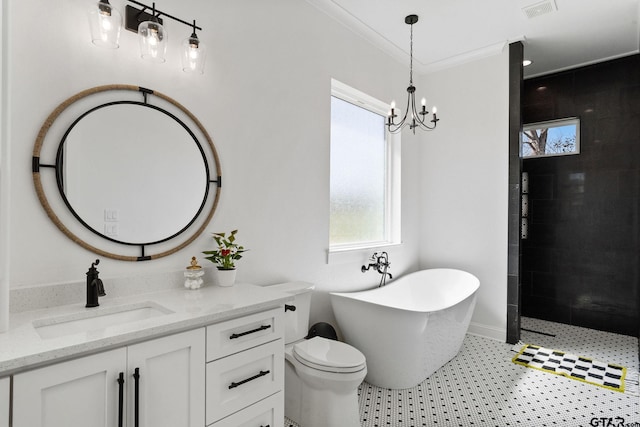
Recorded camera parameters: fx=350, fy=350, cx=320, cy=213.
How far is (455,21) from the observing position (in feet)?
10.1

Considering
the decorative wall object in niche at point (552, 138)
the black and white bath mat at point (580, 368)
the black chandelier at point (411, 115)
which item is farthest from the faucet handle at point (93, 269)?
the decorative wall object in niche at point (552, 138)

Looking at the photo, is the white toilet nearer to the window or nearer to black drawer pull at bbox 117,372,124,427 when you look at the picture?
black drawer pull at bbox 117,372,124,427

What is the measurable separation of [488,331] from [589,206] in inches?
70.5

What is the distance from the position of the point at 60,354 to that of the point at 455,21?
11.5 feet

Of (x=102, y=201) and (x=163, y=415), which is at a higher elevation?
(x=102, y=201)

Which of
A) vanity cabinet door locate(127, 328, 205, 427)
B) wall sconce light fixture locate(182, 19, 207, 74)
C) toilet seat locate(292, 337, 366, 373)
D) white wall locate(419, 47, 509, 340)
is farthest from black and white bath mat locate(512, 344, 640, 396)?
wall sconce light fixture locate(182, 19, 207, 74)

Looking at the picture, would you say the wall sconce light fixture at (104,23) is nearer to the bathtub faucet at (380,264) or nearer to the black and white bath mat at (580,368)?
the bathtub faucet at (380,264)

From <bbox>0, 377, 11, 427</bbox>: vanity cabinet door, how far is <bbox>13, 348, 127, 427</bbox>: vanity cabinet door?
0.05ft

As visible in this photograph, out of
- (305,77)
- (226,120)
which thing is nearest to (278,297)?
(226,120)

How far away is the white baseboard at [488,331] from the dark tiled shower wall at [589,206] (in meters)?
1.08

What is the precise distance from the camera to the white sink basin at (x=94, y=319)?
1313 millimetres

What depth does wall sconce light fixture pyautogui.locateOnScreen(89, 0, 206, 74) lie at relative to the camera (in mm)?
1535

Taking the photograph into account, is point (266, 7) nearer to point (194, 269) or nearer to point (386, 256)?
point (194, 269)

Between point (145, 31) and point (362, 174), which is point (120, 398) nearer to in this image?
point (145, 31)
